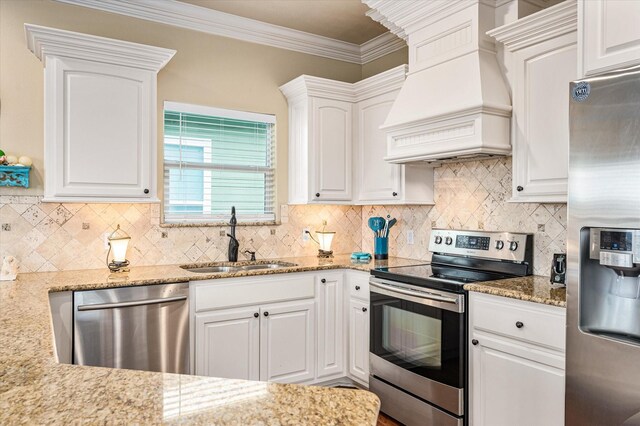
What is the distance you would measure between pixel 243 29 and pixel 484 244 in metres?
2.45

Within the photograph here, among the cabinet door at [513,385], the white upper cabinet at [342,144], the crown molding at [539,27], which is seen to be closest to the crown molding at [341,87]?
the white upper cabinet at [342,144]

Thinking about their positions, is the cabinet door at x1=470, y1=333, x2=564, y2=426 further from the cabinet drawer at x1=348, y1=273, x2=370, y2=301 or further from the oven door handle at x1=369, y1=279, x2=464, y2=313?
the cabinet drawer at x1=348, y1=273, x2=370, y2=301

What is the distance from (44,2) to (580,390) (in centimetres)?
366

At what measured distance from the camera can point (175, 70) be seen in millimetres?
3387

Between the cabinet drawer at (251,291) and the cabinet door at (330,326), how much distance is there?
0.11 meters

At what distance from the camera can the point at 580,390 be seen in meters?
1.79

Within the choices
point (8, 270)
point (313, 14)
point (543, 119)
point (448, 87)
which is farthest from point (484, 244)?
point (8, 270)

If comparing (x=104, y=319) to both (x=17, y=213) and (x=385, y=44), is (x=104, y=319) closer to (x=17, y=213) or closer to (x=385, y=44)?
(x=17, y=213)

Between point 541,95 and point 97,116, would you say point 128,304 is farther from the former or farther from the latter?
point 541,95

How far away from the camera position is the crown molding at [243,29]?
3225 millimetres

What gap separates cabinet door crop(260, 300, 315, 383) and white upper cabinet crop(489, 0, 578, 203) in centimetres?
160

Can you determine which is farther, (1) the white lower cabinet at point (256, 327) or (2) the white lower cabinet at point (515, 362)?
(1) the white lower cabinet at point (256, 327)

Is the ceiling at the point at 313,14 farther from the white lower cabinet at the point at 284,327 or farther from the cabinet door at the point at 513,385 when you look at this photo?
the cabinet door at the point at 513,385

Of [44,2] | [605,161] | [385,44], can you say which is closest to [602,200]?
[605,161]
